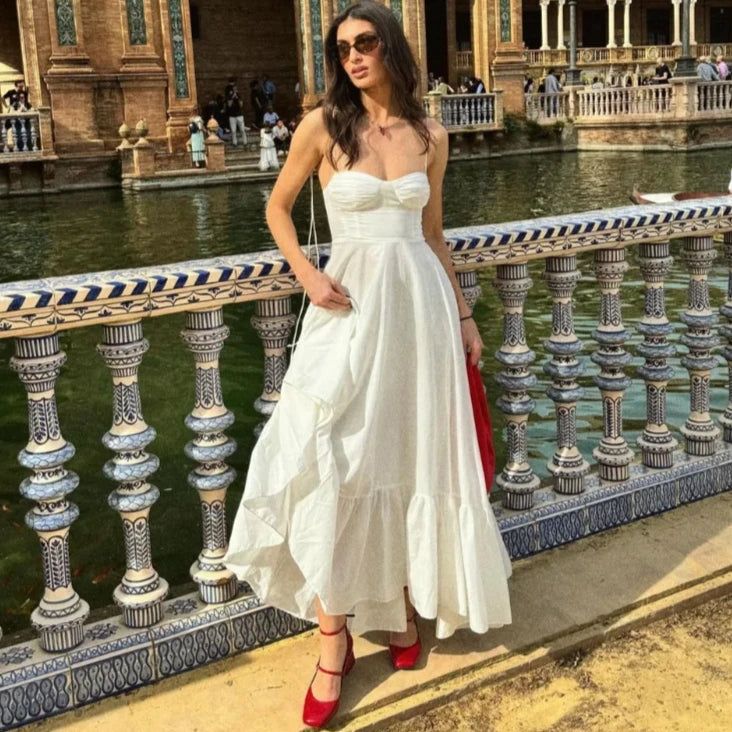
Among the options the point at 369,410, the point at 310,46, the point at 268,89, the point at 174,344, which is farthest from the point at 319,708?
the point at 268,89

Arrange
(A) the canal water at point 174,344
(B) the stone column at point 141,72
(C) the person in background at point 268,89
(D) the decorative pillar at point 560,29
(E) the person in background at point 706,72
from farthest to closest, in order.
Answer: (D) the decorative pillar at point 560,29
(C) the person in background at point 268,89
(E) the person in background at point 706,72
(B) the stone column at point 141,72
(A) the canal water at point 174,344

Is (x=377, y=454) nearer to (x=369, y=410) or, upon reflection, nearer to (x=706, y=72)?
(x=369, y=410)

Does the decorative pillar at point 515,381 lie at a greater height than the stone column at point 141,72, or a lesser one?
lesser

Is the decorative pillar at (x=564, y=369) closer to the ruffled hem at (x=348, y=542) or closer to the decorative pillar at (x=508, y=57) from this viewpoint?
the ruffled hem at (x=348, y=542)

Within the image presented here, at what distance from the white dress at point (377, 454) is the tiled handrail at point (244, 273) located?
0.26 m

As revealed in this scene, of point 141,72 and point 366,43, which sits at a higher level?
point 141,72

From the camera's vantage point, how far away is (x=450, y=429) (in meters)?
2.84

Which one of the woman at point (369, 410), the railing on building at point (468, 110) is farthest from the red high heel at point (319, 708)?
the railing on building at point (468, 110)

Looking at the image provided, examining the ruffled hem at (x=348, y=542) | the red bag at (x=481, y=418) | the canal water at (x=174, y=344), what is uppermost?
the red bag at (x=481, y=418)

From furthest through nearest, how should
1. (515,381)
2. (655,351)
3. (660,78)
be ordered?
(660,78)
(655,351)
(515,381)

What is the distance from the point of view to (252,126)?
114ft

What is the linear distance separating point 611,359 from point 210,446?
57.9 inches

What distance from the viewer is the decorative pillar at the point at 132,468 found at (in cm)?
284

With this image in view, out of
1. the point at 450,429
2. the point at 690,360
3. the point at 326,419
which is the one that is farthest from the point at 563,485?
the point at 326,419
